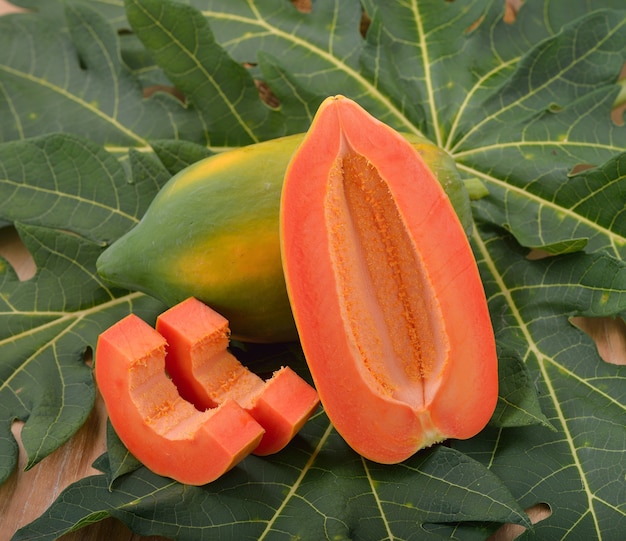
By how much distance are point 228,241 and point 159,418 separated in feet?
0.70

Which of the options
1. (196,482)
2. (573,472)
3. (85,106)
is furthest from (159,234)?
(573,472)

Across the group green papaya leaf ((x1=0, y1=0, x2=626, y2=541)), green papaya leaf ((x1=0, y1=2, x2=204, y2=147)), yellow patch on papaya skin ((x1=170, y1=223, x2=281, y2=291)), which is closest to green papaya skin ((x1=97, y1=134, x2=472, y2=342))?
yellow patch on papaya skin ((x1=170, y1=223, x2=281, y2=291))

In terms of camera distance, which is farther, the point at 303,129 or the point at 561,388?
the point at 303,129

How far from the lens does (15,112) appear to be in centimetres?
117

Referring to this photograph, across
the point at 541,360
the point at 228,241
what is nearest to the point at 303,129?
the point at 228,241

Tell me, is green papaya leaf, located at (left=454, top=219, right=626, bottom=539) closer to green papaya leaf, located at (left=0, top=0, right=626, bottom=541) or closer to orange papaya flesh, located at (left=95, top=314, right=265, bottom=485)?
green papaya leaf, located at (left=0, top=0, right=626, bottom=541)

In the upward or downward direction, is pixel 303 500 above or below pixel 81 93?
below

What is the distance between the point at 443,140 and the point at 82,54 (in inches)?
22.8

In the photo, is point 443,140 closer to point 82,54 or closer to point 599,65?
point 599,65

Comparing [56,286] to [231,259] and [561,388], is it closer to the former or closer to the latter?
[231,259]

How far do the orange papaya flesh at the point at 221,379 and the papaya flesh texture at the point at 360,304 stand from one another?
6cm

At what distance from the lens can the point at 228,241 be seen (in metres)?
0.86

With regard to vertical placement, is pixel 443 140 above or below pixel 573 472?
above

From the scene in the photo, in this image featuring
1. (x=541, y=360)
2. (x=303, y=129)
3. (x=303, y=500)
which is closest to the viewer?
(x=303, y=500)
